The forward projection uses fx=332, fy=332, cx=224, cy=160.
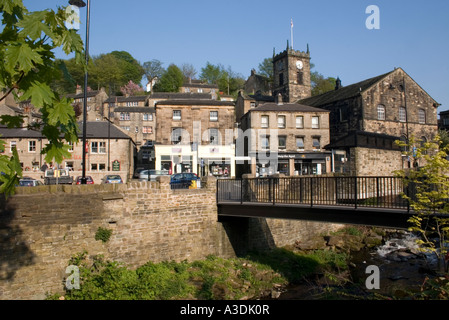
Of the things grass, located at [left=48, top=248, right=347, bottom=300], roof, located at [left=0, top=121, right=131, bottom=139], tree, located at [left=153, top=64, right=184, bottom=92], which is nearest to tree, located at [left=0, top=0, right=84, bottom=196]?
grass, located at [left=48, top=248, right=347, bottom=300]

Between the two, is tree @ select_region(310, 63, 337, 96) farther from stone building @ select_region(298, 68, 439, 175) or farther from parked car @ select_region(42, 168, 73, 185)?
parked car @ select_region(42, 168, 73, 185)

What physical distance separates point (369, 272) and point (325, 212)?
23.5ft

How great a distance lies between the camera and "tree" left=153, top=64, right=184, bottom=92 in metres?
82.8

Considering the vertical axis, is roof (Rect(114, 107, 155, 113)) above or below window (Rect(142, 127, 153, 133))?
above

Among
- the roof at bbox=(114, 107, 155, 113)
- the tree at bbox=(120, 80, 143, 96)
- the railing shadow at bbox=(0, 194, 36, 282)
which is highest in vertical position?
the tree at bbox=(120, 80, 143, 96)

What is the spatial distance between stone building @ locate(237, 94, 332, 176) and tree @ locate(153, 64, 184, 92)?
153ft

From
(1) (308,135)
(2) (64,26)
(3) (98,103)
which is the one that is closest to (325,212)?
(2) (64,26)

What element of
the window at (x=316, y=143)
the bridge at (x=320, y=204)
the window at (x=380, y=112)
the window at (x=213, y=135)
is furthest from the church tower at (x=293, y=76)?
the bridge at (x=320, y=204)

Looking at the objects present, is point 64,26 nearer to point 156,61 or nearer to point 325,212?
point 325,212

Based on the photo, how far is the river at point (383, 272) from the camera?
1420cm

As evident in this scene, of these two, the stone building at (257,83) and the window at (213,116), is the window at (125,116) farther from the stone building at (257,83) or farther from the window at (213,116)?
the stone building at (257,83)

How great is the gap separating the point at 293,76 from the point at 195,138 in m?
29.8

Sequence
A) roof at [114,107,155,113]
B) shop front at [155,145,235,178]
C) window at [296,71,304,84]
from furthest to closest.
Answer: window at [296,71,304,84], roof at [114,107,155,113], shop front at [155,145,235,178]
